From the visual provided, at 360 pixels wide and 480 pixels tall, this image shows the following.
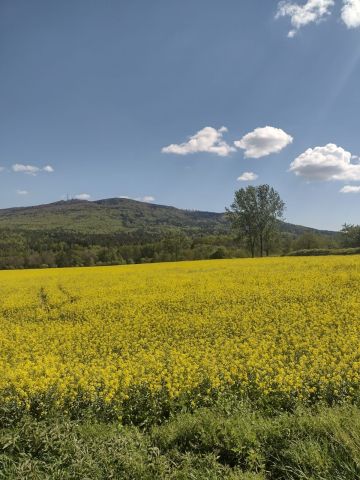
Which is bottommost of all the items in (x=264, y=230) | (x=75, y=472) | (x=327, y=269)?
(x=75, y=472)

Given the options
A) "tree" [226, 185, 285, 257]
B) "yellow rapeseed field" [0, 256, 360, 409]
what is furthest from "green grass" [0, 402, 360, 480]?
"tree" [226, 185, 285, 257]

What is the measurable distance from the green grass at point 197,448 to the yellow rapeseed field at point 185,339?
924mm

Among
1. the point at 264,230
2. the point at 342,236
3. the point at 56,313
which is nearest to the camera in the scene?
the point at 56,313

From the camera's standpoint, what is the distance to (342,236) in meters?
84.8

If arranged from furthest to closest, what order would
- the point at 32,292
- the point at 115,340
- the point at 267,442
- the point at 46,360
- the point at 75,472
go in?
the point at 32,292 → the point at 115,340 → the point at 46,360 → the point at 267,442 → the point at 75,472

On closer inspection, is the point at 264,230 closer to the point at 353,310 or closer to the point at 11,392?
the point at 353,310

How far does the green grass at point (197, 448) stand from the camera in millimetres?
4859

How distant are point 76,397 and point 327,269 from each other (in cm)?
1827

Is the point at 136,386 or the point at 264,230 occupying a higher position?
the point at 264,230

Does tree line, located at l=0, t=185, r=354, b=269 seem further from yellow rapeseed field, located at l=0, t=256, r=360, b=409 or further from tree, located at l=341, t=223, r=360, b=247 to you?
yellow rapeseed field, located at l=0, t=256, r=360, b=409

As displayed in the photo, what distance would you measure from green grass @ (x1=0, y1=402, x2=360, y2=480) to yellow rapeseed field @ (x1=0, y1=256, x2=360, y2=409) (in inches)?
36.4

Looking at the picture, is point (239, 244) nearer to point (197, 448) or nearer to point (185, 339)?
point (185, 339)

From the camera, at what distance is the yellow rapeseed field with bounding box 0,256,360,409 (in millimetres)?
7312

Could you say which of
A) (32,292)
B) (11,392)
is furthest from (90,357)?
(32,292)
